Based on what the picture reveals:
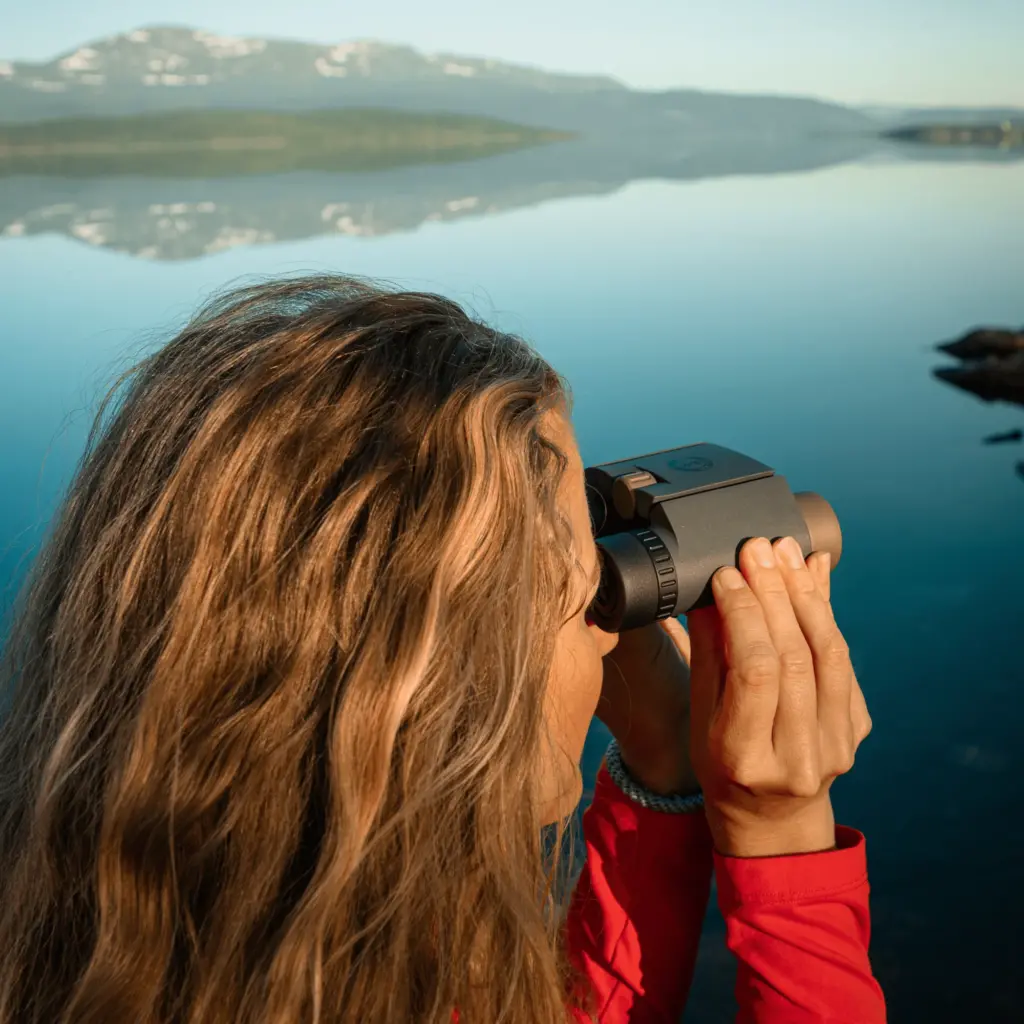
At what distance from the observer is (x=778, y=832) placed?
63 centimetres

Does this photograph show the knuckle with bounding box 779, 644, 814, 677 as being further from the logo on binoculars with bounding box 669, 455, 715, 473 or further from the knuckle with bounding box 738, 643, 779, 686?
the logo on binoculars with bounding box 669, 455, 715, 473

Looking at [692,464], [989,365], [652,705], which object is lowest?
[989,365]

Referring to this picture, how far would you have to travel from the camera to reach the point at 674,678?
809 mm

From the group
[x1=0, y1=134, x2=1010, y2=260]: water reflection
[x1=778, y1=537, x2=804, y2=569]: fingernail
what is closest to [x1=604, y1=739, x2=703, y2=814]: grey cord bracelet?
[x1=778, y1=537, x2=804, y2=569]: fingernail

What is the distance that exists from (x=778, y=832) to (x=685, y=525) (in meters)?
0.21

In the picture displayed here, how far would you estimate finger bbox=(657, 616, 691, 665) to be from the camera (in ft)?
2.76

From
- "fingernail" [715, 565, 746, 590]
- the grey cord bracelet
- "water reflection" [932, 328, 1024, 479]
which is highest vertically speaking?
"fingernail" [715, 565, 746, 590]

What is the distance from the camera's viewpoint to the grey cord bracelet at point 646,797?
735 millimetres

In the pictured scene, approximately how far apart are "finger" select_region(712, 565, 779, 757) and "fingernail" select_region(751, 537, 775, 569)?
0.08ft

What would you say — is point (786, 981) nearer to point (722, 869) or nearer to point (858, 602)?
point (722, 869)

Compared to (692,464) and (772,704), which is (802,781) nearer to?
(772,704)

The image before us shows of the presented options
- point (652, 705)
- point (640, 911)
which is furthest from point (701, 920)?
point (652, 705)

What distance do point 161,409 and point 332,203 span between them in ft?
7.07

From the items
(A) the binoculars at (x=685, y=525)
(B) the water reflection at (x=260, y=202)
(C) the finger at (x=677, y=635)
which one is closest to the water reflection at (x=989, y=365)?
(B) the water reflection at (x=260, y=202)
